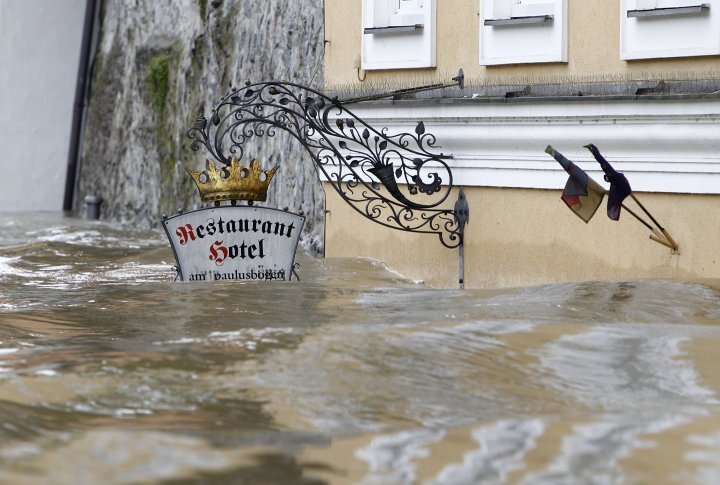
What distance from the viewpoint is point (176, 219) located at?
25.7 ft

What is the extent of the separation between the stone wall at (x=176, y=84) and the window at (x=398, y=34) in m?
1.46

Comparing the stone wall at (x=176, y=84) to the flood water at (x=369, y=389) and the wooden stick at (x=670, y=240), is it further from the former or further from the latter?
the flood water at (x=369, y=389)

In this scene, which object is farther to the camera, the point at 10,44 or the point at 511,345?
the point at 10,44

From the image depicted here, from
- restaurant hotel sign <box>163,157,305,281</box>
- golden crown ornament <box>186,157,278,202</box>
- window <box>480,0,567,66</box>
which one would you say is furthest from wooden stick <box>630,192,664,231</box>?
golden crown ornament <box>186,157,278,202</box>

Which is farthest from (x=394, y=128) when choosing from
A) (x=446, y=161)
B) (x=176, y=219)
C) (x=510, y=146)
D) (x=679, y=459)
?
(x=679, y=459)

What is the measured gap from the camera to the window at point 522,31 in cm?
805

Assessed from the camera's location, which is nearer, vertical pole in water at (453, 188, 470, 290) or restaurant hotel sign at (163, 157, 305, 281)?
restaurant hotel sign at (163, 157, 305, 281)

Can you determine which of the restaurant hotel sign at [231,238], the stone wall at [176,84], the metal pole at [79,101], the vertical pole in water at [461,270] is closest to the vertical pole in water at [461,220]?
the vertical pole in water at [461,270]

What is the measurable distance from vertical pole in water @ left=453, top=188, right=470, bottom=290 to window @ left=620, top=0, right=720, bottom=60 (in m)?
1.53

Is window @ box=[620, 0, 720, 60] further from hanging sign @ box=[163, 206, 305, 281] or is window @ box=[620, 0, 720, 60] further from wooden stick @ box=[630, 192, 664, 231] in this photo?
hanging sign @ box=[163, 206, 305, 281]

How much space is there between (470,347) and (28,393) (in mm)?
1576

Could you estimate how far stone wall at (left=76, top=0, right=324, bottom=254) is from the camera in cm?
1123

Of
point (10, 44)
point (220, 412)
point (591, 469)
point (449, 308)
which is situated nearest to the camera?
point (591, 469)

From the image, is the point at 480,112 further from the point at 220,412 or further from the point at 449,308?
the point at 220,412
